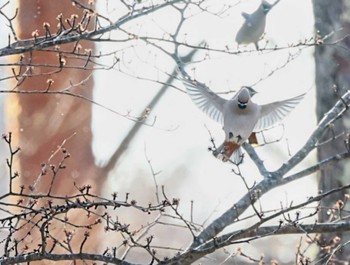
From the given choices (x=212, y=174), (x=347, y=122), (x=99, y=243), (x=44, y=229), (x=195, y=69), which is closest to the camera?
(x=44, y=229)

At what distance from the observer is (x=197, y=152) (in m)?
2.78

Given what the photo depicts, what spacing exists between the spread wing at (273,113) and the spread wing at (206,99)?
9 cm

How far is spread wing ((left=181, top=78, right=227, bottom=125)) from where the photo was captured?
1.65 m

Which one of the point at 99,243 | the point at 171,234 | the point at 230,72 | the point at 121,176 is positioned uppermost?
the point at 230,72

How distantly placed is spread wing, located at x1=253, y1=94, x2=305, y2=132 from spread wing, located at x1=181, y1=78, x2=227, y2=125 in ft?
0.28

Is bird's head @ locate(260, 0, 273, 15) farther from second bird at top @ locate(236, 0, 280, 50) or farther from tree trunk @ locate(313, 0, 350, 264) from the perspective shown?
tree trunk @ locate(313, 0, 350, 264)

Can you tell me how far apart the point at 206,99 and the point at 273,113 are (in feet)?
0.50

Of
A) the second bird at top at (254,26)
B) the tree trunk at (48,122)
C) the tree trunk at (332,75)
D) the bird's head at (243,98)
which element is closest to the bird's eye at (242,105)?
the bird's head at (243,98)

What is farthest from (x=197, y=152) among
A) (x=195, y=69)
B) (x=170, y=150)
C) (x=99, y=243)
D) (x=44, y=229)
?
(x=44, y=229)

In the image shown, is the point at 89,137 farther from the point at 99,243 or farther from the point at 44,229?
the point at 44,229

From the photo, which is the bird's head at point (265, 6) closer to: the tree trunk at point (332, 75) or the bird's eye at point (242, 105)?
the tree trunk at point (332, 75)

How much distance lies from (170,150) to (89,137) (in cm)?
66

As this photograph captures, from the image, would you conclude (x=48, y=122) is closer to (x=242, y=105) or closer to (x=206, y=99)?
(x=206, y=99)

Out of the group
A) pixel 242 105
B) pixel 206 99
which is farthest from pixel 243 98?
pixel 206 99
